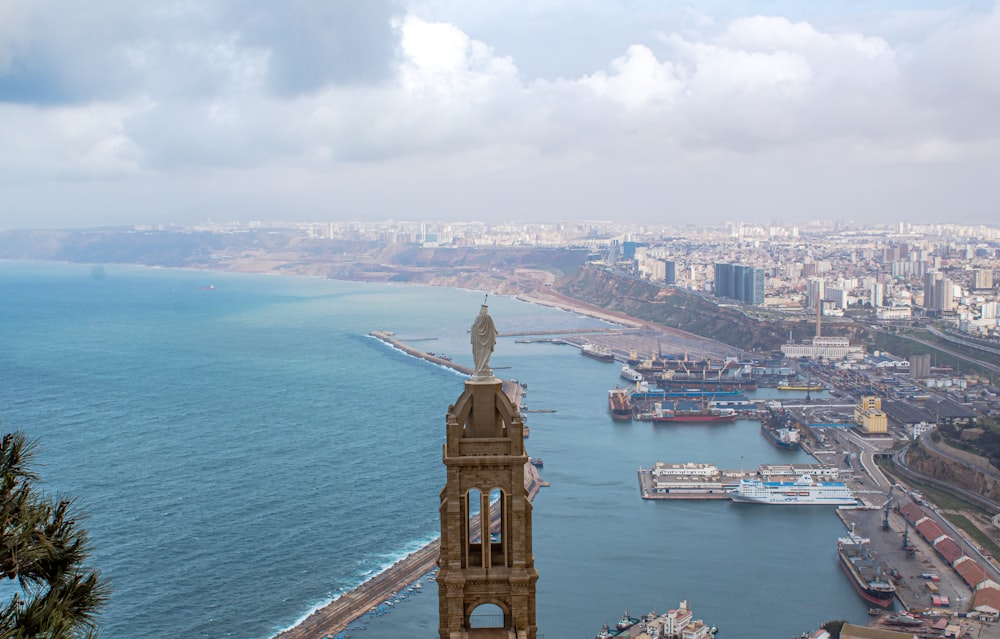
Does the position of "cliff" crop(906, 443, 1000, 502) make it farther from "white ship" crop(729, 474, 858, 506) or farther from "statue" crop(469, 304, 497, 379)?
"statue" crop(469, 304, 497, 379)

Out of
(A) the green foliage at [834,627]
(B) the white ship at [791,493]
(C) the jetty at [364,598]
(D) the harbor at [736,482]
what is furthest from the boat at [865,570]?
(C) the jetty at [364,598]

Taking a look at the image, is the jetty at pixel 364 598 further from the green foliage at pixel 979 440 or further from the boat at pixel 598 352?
the boat at pixel 598 352

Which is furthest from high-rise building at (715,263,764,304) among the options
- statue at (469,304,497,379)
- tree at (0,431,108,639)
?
tree at (0,431,108,639)

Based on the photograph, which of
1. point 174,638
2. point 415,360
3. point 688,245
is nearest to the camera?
point 174,638

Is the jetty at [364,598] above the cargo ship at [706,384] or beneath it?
above

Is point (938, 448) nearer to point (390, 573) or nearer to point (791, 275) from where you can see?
point (390, 573)

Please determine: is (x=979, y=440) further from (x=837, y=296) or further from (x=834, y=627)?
(x=837, y=296)

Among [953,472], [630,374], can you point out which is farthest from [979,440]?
[630,374]

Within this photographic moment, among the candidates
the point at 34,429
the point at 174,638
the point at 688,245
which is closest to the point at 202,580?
the point at 174,638
